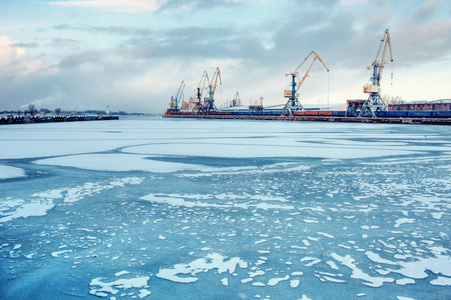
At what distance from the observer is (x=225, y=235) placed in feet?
16.6

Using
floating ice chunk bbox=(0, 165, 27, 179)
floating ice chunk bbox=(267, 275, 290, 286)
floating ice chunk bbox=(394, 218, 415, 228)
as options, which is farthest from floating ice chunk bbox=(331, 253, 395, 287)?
floating ice chunk bbox=(0, 165, 27, 179)

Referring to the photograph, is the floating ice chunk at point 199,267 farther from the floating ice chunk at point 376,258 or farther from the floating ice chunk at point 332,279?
the floating ice chunk at point 376,258

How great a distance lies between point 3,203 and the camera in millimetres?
6781

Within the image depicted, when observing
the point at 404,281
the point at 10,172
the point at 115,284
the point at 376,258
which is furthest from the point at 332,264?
the point at 10,172

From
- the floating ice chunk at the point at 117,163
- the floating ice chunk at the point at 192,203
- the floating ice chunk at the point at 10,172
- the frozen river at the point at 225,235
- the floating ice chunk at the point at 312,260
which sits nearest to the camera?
the frozen river at the point at 225,235

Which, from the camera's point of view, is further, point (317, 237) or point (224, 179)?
point (224, 179)

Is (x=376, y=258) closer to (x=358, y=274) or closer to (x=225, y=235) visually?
(x=358, y=274)

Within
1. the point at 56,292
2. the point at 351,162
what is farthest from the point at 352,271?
the point at 351,162

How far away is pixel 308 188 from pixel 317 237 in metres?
3.17

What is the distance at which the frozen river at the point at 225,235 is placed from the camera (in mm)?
3650

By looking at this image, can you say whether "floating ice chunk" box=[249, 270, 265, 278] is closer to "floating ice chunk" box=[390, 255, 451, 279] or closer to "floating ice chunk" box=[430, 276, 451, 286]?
"floating ice chunk" box=[390, 255, 451, 279]

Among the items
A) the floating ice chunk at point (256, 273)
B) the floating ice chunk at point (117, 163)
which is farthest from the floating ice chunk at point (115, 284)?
the floating ice chunk at point (117, 163)

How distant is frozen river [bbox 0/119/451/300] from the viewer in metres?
3.65

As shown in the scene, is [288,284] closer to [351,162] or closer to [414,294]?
[414,294]
